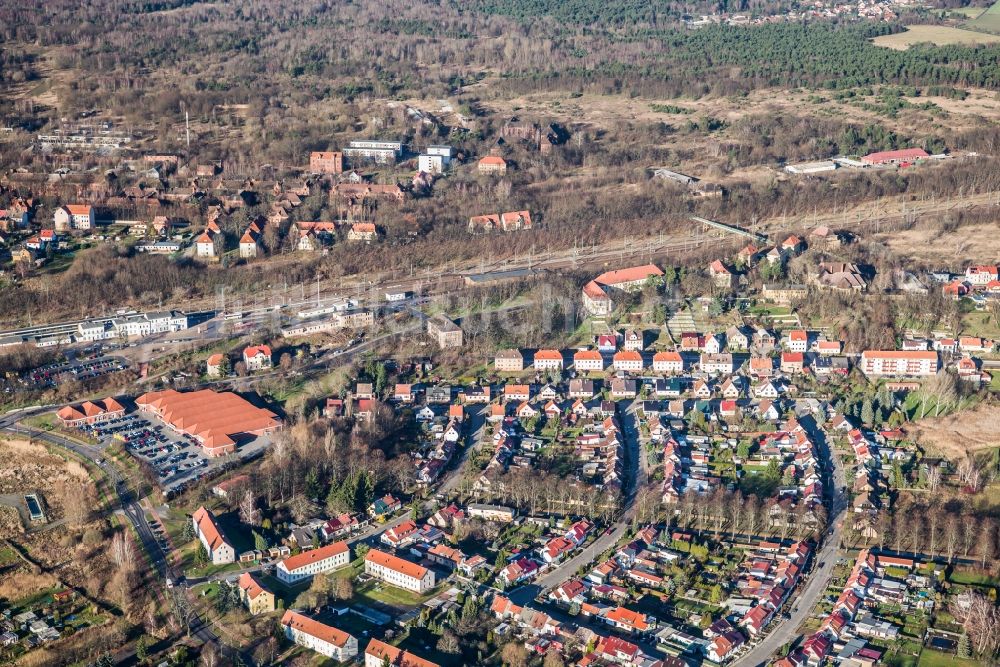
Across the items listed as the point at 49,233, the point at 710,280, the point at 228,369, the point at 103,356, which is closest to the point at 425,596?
the point at 228,369

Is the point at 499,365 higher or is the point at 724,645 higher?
the point at 499,365

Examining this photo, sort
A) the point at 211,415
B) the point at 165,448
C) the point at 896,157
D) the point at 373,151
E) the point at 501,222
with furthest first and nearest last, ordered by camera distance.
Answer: the point at 896,157, the point at 373,151, the point at 501,222, the point at 211,415, the point at 165,448

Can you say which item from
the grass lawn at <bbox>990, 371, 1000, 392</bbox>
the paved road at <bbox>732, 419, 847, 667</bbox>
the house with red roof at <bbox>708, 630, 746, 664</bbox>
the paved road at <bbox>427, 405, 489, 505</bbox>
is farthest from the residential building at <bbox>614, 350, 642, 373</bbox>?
the house with red roof at <bbox>708, 630, 746, 664</bbox>

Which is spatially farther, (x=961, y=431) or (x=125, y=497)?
(x=961, y=431)

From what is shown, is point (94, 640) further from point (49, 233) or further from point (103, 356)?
point (49, 233)

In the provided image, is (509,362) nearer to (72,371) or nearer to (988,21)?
(72,371)

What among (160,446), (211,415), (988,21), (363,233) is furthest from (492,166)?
(988,21)
